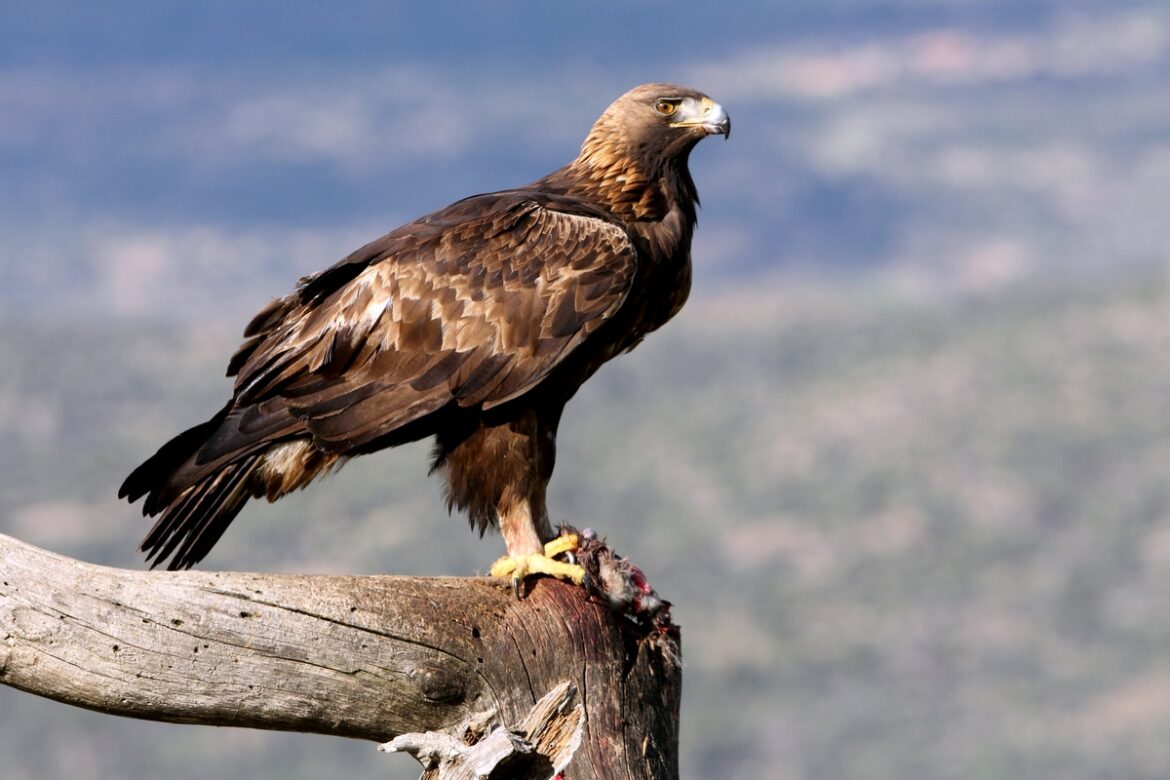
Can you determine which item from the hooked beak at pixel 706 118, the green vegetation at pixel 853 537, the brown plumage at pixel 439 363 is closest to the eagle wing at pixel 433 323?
the brown plumage at pixel 439 363

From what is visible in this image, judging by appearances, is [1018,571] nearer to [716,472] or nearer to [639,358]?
[716,472]

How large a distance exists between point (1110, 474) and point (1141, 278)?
1803 centimetres

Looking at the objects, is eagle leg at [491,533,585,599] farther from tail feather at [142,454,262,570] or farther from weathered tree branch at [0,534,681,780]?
tail feather at [142,454,262,570]

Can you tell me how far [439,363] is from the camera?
8.02 metres

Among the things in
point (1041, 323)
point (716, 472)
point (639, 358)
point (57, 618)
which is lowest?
point (57, 618)

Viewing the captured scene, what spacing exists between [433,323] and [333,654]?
1.99 meters

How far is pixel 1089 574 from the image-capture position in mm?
68125

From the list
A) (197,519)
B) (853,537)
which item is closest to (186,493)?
(197,519)

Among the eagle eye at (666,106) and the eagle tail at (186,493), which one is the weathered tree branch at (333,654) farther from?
the eagle eye at (666,106)

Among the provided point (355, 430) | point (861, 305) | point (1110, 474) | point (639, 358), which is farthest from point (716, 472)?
point (355, 430)

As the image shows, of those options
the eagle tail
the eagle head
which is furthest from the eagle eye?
the eagle tail

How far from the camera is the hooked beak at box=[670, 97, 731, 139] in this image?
8.95 meters

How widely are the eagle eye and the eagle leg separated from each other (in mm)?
2439

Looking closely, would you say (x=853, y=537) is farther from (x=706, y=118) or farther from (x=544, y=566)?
(x=544, y=566)
